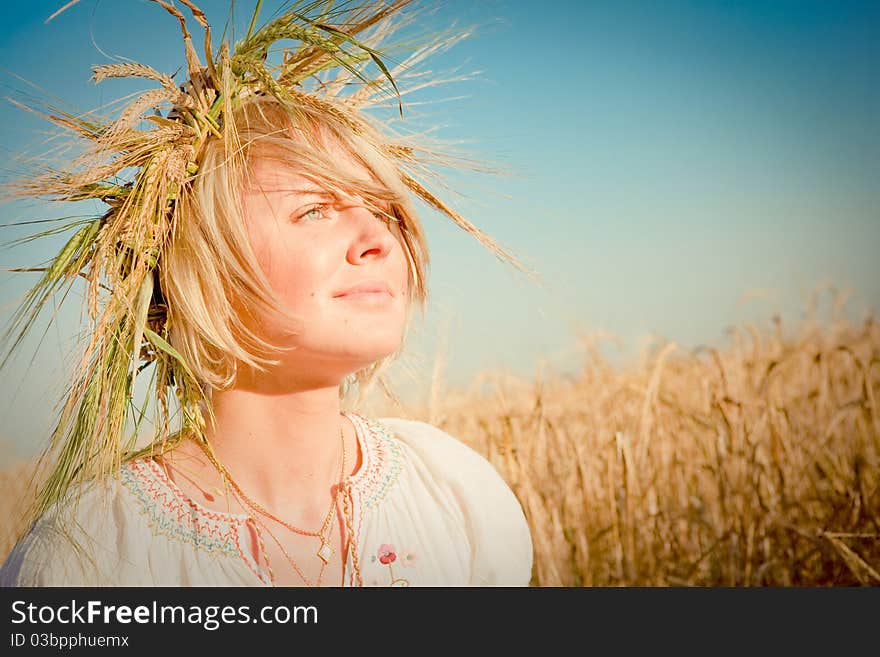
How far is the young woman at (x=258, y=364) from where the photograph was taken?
108 cm

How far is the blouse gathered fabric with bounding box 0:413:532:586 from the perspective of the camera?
1.05 metres

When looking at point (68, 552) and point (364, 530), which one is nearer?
point (68, 552)

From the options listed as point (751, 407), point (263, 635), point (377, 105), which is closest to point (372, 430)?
point (263, 635)

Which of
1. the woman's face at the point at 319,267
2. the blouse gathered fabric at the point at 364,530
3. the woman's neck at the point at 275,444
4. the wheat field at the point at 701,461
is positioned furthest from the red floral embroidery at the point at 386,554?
the wheat field at the point at 701,461

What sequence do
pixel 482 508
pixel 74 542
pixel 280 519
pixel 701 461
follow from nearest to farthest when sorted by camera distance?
1. pixel 74 542
2. pixel 280 519
3. pixel 482 508
4. pixel 701 461

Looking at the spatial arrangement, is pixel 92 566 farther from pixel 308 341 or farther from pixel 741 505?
pixel 741 505

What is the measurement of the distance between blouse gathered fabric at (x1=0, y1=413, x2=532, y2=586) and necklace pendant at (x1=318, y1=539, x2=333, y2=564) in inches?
1.2

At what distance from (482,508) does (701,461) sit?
28.6 inches

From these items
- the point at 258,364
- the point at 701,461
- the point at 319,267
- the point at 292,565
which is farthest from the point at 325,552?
the point at 701,461

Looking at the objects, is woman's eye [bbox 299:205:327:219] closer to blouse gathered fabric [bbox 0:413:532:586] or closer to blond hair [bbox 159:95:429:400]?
blond hair [bbox 159:95:429:400]

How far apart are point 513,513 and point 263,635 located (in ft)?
1.58

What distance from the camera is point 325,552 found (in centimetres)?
116

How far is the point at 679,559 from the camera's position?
1.67m

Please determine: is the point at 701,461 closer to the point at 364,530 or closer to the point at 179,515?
the point at 364,530
